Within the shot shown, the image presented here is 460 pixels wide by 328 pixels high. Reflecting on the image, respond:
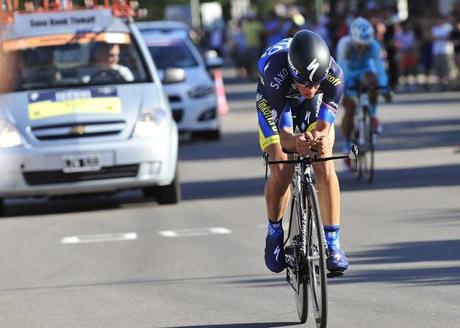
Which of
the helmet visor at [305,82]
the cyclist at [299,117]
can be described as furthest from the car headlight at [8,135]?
the helmet visor at [305,82]

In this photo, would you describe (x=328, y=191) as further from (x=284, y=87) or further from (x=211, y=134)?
(x=211, y=134)

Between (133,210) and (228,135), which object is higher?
(133,210)

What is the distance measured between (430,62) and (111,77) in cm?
2176

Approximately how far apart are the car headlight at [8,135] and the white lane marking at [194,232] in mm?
2067

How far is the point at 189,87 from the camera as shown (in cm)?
2423

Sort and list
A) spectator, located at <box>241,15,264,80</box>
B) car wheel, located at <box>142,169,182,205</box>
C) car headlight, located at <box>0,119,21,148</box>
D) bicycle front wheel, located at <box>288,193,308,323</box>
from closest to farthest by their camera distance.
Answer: bicycle front wheel, located at <box>288,193,308,323</box> < car headlight, located at <box>0,119,21,148</box> < car wheel, located at <box>142,169,182,205</box> < spectator, located at <box>241,15,264,80</box>

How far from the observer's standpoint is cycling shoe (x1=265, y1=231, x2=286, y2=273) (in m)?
8.65

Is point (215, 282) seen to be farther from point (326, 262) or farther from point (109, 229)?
point (109, 229)

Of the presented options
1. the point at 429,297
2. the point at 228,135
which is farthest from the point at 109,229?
the point at 228,135

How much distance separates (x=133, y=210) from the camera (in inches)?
612

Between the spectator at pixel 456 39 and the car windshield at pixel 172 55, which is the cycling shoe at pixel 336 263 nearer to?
the car windshield at pixel 172 55

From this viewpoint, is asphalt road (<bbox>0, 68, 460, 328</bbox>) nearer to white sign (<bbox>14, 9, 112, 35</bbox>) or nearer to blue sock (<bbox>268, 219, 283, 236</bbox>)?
blue sock (<bbox>268, 219, 283, 236</bbox>)

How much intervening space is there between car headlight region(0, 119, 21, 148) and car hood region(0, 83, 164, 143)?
83 millimetres

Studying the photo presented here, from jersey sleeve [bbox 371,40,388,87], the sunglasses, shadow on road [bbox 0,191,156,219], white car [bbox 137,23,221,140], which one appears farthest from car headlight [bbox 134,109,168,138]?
white car [bbox 137,23,221,140]
